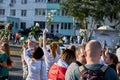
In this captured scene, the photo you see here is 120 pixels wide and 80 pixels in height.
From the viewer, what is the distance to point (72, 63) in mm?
6211

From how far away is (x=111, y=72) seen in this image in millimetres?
5418

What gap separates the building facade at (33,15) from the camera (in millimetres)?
88250

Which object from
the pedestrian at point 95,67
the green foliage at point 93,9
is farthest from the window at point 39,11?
the pedestrian at point 95,67

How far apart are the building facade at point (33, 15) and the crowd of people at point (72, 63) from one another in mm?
76774

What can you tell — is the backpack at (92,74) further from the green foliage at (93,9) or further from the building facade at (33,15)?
the building facade at (33,15)

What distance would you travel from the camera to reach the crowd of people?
17.6 feet

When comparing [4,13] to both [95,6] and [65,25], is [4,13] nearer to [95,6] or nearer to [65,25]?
[65,25]

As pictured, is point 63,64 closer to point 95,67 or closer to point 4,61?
point 95,67

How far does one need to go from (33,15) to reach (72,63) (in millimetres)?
86086

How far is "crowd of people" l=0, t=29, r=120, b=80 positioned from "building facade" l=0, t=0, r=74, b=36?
76.8 m

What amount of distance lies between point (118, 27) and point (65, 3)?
12.8m

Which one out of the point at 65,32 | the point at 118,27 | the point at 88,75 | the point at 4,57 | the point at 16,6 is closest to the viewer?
the point at 88,75

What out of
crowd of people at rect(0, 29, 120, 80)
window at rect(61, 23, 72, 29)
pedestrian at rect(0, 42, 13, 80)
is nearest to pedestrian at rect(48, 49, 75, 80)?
crowd of people at rect(0, 29, 120, 80)

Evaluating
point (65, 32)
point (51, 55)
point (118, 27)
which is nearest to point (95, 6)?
point (118, 27)
